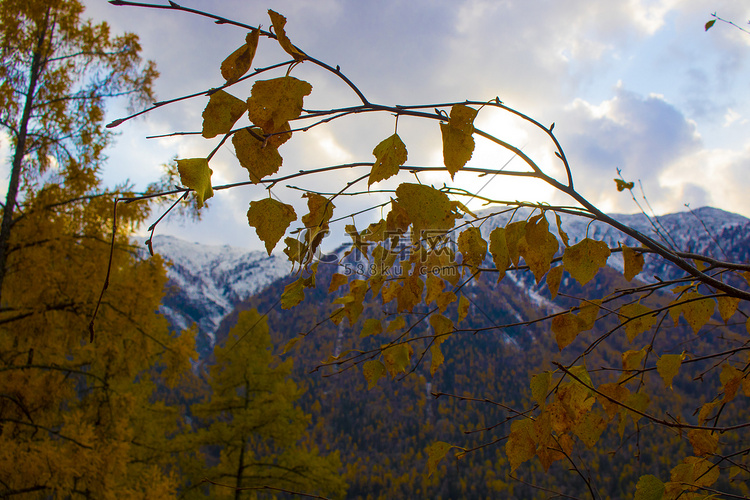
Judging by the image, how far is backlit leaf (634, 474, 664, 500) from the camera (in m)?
0.60

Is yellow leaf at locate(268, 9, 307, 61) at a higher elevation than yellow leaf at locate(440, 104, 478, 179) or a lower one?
higher

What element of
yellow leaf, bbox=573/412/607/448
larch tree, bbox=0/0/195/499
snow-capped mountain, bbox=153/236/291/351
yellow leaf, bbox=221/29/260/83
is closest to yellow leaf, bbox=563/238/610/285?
yellow leaf, bbox=573/412/607/448

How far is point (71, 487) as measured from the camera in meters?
3.34

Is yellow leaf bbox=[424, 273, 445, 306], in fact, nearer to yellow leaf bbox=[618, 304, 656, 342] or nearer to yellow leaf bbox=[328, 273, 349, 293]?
yellow leaf bbox=[328, 273, 349, 293]

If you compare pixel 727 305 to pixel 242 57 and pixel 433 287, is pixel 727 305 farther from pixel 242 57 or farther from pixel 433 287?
pixel 242 57

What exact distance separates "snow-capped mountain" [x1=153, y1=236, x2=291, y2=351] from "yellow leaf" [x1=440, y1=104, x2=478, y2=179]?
122 metres

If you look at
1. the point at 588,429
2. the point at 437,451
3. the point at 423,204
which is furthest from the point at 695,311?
the point at 423,204

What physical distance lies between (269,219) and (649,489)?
705 millimetres

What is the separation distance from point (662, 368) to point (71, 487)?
441 centimetres

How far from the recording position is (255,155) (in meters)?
0.50

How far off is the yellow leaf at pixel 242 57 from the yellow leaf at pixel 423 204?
0.24 meters

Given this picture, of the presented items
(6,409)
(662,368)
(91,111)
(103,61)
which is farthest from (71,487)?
(662,368)

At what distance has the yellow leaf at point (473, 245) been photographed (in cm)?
74

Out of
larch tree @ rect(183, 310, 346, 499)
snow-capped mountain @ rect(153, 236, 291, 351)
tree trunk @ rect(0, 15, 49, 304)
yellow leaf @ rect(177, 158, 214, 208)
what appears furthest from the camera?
snow-capped mountain @ rect(153, 236, 291, 351)
